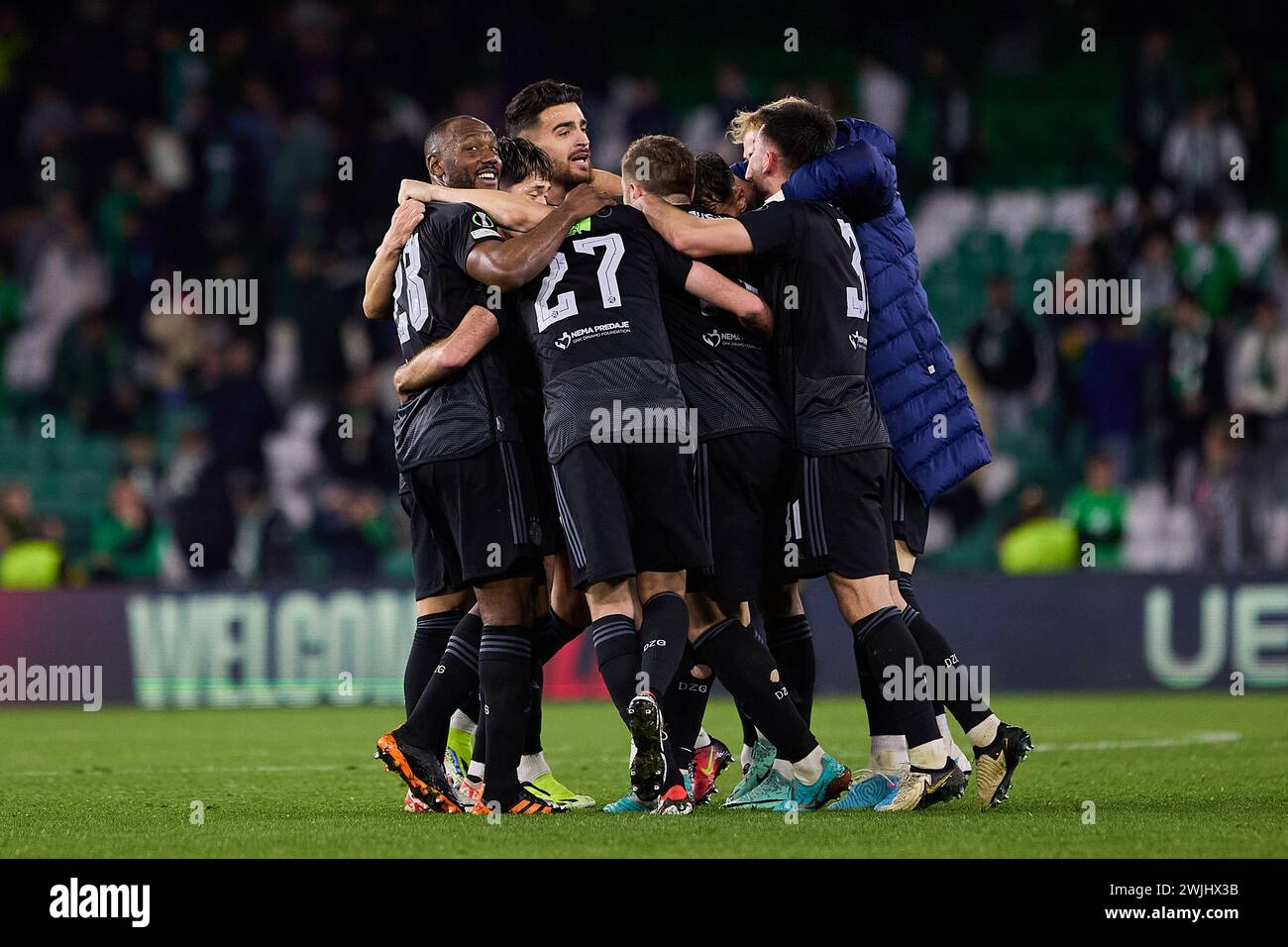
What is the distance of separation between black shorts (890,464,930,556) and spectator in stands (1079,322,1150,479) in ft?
25.7

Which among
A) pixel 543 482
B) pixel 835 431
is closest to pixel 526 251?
pixel 543 482

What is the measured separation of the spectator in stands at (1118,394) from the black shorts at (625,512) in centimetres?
868

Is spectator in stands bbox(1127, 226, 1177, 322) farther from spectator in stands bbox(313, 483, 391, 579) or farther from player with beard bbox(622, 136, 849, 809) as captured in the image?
player with beard bbox(622, 136, 849, 809)

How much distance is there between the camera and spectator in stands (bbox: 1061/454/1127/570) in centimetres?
1316

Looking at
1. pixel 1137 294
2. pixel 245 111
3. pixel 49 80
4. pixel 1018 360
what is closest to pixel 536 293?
pixel 1018 360

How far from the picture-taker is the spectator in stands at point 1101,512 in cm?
1316

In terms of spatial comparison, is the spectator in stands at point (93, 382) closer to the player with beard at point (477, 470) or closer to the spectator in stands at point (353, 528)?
→ the spectator in stands at point (353, 528)

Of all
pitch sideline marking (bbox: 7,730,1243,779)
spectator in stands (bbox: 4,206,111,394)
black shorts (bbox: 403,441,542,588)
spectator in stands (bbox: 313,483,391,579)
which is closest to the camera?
black shorts (bbox: 403,441,542,588)

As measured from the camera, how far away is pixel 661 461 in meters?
5.74

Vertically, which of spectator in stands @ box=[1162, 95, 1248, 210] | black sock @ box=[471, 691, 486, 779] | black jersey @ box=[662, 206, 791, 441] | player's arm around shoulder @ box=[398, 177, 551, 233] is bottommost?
black sock @ box=[471, 691, 486, 779]

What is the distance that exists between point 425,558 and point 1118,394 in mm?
8614

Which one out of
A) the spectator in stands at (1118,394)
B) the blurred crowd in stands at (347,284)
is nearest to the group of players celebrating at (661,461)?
the blurred crowd in stands at (347,284)

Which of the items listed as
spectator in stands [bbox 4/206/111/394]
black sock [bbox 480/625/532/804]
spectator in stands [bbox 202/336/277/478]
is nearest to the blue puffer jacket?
black sock [bbox 480/625/532/804]
